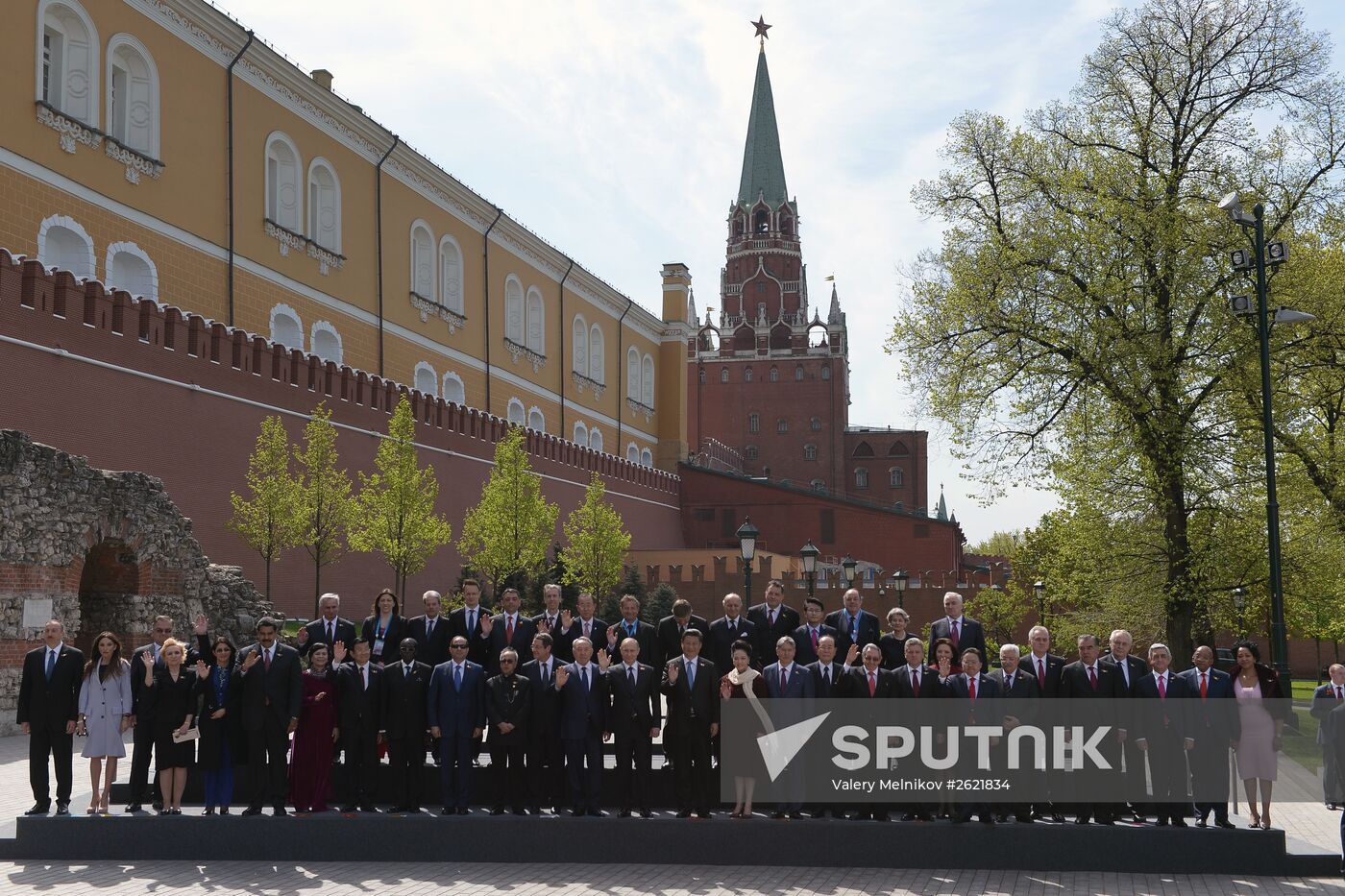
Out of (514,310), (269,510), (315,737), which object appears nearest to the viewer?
(315,737)

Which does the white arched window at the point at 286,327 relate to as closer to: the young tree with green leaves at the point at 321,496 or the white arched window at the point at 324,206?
the white arched window at the point at 324,206

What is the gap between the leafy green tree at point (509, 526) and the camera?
31.8m

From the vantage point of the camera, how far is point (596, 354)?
180ft

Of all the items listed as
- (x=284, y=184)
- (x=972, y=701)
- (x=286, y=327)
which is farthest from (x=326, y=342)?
(x=972, y=701)

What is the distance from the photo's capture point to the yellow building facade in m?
26.1

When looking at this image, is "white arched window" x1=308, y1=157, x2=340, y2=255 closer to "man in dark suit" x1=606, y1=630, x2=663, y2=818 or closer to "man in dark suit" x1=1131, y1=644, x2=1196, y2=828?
"man in dark suit" x1=606, y1=630, x2=663, y2=818

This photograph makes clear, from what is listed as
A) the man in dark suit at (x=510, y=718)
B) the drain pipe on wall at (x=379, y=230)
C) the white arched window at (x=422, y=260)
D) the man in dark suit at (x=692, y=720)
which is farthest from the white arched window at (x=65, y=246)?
the man in dark suit at (x=692, y=720)

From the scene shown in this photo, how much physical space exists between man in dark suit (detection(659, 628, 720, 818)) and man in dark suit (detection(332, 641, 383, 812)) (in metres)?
2.37

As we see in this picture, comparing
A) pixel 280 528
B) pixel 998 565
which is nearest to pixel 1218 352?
pixel 280 528

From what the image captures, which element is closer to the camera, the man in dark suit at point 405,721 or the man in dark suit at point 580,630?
the man in dark suit at point 405,721

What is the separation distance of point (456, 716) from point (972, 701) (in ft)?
13.3

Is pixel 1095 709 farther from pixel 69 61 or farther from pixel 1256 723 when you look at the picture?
pixel 69 61

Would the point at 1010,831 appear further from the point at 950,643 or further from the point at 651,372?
the point at 651,372

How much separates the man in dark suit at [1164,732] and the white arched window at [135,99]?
24406 mm
